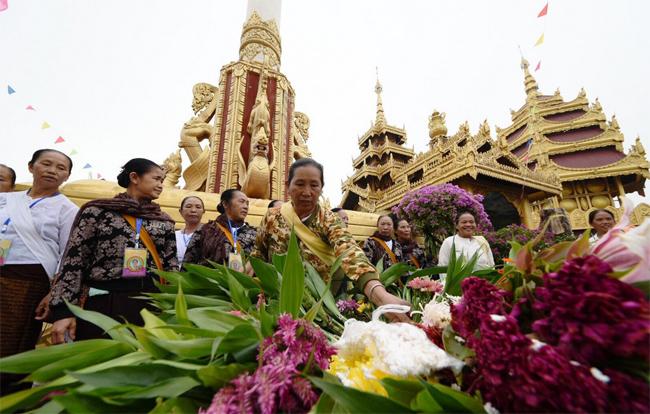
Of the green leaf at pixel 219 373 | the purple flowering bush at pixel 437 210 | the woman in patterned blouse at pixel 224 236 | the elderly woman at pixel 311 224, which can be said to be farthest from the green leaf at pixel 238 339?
the purple flowering bush at pixel 437 210

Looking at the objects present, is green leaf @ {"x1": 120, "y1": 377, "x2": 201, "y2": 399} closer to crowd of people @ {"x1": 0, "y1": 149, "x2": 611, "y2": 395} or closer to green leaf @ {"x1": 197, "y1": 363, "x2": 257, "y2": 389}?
green leaf @ {"x1": 197, "y1": 363, "x2": 257, "y2": 389}

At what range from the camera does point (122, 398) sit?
19.4 inches

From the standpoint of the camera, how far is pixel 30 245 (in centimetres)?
180

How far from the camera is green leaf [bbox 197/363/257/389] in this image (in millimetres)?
507

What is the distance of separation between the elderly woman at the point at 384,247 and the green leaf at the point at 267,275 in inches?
85.1

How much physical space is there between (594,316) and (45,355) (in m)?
1.00

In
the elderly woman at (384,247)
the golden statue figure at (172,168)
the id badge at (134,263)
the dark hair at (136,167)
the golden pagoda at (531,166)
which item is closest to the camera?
the id badge at (134,263)

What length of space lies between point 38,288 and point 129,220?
2.23ft

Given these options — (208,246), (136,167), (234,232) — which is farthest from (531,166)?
(136,167)

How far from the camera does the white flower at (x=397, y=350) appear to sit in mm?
506

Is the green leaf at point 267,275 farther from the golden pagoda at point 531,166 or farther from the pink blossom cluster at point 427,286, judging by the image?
the golden pagoda at point 531,166

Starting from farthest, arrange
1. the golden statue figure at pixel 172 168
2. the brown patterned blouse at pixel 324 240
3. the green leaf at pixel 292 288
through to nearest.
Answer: the golden statue figure at pixel 172 168 → the brown patterned blouse at pixel 324 240 → the green leaf at pixel 292 288

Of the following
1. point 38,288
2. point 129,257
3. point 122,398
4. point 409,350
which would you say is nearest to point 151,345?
point 122,398

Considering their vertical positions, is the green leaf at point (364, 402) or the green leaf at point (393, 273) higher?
the green leaf at point (393, 273)
